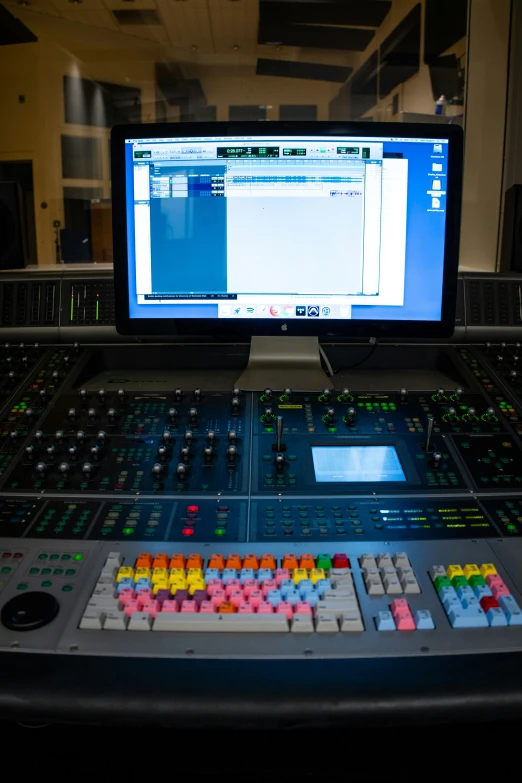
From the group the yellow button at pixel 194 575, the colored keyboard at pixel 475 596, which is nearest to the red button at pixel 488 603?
the colored keyboard at pixel 475 596

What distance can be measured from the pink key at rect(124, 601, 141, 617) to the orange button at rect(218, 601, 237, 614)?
9 centimetres

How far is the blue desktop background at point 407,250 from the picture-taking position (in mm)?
1098

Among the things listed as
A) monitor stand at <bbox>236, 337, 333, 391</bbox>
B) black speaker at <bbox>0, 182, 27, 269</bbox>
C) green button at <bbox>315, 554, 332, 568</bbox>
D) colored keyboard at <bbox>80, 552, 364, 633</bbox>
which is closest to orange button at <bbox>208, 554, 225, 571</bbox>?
colored keyboard at <bbox>80, 552, 364, 633</bbox>

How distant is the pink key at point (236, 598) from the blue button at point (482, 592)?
0.26 meters

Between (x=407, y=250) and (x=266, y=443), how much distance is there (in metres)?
0.44

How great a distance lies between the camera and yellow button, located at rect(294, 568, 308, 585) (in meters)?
0.71

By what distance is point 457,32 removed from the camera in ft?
9.61

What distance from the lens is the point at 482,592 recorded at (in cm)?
69

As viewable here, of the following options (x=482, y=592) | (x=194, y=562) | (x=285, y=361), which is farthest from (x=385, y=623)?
(x=285, y=361)

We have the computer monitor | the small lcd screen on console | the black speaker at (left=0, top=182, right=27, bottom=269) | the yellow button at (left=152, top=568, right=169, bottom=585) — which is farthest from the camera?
the black speaker at (left=0, top=182, right=27, bottom=269)

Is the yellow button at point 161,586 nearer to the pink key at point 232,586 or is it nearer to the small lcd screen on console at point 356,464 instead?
the pink key at point 232,586

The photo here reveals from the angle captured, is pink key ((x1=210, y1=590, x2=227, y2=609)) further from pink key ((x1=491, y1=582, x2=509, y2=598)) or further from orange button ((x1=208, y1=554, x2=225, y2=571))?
pink key ((x1=491, y1=582, x2=509, y2=598))

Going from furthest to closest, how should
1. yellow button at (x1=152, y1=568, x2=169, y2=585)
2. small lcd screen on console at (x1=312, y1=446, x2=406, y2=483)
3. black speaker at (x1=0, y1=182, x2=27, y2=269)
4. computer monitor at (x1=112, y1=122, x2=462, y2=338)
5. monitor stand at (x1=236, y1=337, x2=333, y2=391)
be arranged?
black speaker at (x1=0, y1=182, x2=27, y2=269) < monitor stand at (x1=236, y1=337, x2=333, y2=391) < computer monitor at (x1=112, y1=122, x2=462, y2=338) < small lcd screen on console at (x1=312, y1=446, x2=406, y2=483) < yellow button at (x1=152, y1=568, x2=169, y2=585)

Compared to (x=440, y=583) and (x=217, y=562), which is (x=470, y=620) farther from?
(x=217, y=562)
